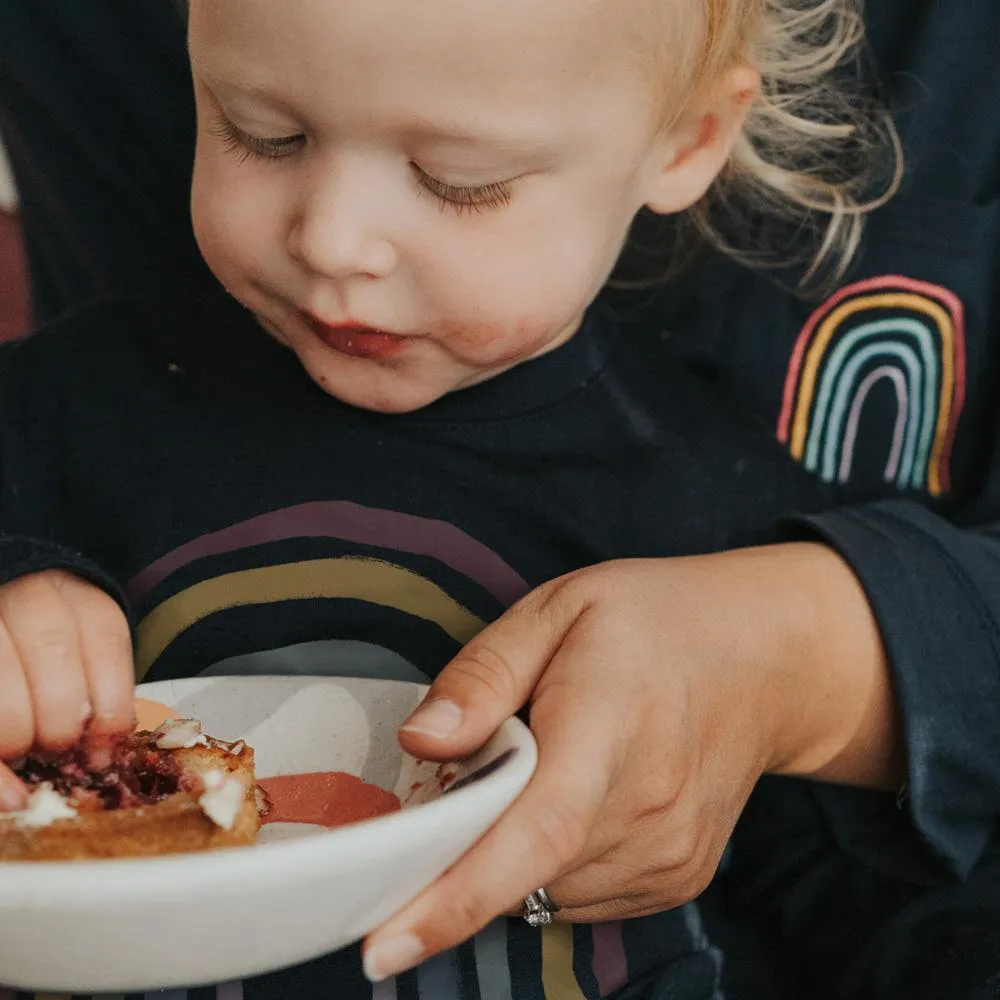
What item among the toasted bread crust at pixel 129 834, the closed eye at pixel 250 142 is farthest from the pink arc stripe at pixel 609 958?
the closed eye at pixel 250 142

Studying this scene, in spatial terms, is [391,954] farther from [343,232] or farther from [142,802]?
[343,232]

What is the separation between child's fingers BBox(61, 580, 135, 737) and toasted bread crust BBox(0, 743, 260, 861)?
13 cm

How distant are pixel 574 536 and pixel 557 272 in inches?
8.8

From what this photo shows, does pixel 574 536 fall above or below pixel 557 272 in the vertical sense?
below

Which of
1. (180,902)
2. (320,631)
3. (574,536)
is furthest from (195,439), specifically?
(180,902)

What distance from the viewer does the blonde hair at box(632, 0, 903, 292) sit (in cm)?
107

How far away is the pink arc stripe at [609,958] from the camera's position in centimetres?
87

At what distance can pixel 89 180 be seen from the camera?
47.3 inches

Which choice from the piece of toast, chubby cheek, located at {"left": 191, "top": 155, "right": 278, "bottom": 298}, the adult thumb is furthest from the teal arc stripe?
the piece of toast

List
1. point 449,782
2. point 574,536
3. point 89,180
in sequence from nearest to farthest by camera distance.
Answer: point 449,782 < point 574,536 < point 89,180

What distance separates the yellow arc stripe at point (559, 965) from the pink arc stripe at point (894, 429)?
0.46 metres

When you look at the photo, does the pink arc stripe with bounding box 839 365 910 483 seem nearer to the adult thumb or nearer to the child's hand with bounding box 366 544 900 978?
the child's hand with bounding box 366 544 900 978

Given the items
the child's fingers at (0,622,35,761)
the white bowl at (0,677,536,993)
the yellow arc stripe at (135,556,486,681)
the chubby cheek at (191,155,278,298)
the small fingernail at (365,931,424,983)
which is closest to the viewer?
the white bowl at (0,677,536,993)

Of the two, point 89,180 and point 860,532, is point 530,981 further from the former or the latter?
Answer: point 89,180
